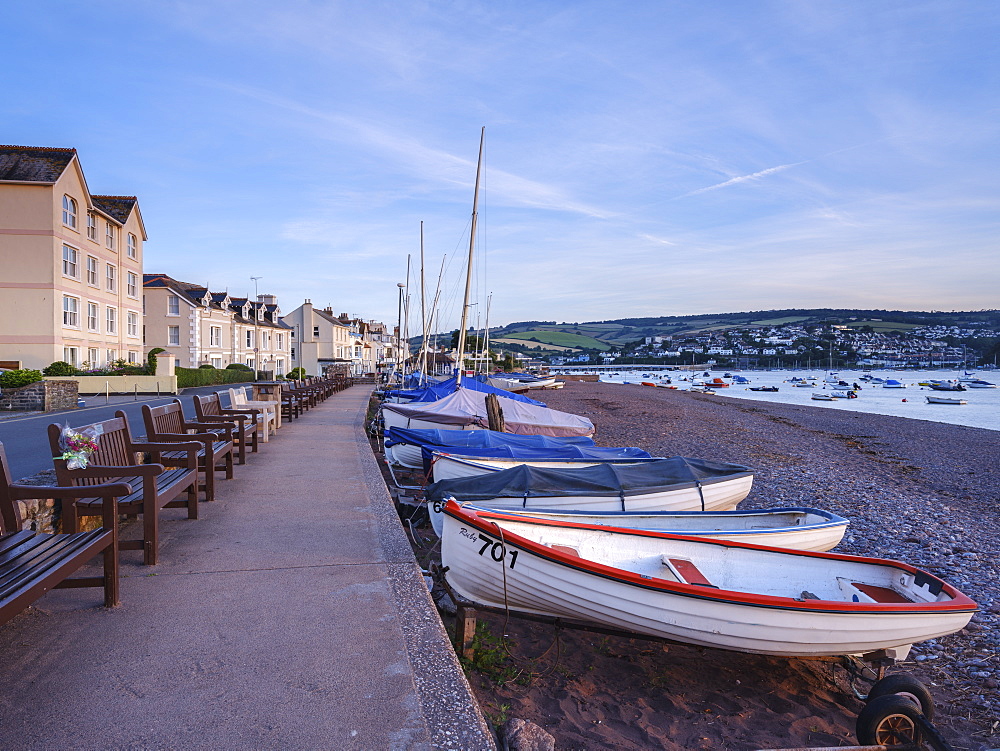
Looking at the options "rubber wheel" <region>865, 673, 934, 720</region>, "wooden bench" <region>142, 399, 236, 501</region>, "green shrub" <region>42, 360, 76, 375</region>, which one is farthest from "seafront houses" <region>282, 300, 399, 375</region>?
"rubber wheel" <region>865, 673, 934, 720</region>

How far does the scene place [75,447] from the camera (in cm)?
520

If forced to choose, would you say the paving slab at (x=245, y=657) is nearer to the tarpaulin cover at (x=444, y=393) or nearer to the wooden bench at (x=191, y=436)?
the wooden bench at (x=191, y=436)

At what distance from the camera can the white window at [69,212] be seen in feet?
95.7

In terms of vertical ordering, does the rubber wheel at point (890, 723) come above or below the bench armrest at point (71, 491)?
below

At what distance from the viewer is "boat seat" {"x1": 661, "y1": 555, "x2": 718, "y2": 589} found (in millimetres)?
5957

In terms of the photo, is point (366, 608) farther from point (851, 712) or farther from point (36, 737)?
point (851, 712)

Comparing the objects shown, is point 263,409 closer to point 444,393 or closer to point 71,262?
point 444,393

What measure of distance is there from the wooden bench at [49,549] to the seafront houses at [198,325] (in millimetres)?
39441

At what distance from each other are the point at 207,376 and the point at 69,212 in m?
12.7

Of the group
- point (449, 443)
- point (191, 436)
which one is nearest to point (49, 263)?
point (449, 443)

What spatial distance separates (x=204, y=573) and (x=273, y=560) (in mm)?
616

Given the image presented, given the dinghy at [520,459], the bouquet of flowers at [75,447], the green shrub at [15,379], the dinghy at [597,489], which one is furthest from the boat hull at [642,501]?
the green shrub at [15,379]

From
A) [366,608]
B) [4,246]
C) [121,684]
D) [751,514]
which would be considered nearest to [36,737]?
[121,684]

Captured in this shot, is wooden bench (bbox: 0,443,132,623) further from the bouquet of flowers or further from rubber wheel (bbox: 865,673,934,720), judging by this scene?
rubber wheel (bbox: 865,673,934,720)
